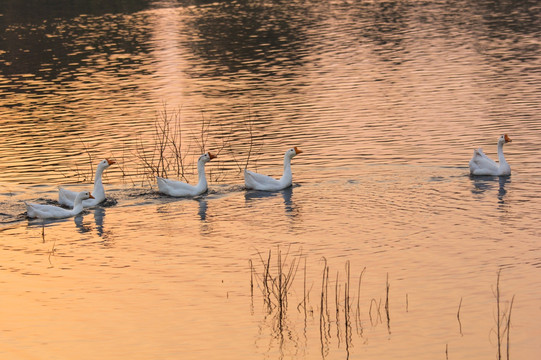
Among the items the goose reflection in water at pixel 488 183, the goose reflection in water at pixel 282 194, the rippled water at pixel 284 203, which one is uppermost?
the rippled water at pixel 284 203

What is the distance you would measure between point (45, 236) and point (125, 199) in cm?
403

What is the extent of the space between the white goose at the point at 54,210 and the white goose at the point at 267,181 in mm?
4484

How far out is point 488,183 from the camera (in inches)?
1083

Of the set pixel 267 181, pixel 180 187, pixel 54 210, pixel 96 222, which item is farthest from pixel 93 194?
pixel 267 181

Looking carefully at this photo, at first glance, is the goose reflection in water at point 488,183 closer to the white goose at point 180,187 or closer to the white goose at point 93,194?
the white goose at point 180,187

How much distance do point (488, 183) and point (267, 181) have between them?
6.27 m

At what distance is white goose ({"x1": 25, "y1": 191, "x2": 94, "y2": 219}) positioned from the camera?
25625mm

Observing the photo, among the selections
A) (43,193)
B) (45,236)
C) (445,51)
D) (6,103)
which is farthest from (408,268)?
(445,51)

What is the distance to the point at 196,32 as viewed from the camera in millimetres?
67438

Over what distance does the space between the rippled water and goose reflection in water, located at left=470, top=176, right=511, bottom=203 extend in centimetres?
11

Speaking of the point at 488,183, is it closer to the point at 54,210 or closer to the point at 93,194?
the point at 93,194

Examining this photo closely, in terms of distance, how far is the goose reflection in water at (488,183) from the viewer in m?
26.6

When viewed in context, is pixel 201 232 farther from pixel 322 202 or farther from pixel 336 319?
pixel 336 319

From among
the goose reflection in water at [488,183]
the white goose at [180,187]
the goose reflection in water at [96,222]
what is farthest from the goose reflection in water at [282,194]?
the goose reflection in water at [488,183]
